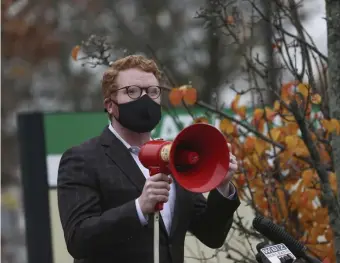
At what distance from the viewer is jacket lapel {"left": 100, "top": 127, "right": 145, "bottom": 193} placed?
318 centimetres

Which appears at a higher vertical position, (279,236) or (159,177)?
(159,177)

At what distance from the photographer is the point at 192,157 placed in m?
2.92

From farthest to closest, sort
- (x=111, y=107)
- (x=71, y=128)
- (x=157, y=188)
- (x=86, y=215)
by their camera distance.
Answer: (x=71, y=128) < (x=111, y=107) < (x=86, y=215) < (x=157, y=188)

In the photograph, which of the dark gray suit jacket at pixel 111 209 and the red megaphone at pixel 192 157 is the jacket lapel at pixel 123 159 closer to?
the dark gray suit jacket at pixel 111 209

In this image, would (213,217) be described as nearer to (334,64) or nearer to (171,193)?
(171,193)

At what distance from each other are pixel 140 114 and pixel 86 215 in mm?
466

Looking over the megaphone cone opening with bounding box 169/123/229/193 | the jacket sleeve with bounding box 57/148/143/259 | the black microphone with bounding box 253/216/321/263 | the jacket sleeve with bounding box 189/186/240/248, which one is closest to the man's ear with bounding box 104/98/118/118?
the jacket sleeve with bounding box 57/148/143/259

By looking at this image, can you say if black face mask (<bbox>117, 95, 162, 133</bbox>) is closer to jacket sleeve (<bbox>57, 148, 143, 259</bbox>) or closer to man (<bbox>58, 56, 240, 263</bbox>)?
man (<bbox>58, 56, 240, 263</bbox>)

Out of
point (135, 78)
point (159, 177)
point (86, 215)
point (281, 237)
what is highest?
point (135, 78)

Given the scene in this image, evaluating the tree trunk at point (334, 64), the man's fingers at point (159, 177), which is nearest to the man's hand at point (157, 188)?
the man's fingers at point (159, 177)

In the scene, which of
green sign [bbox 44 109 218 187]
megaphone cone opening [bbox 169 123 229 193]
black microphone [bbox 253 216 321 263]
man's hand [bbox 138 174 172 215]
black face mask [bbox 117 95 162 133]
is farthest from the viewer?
green sign [bbox 44 109 218 187]

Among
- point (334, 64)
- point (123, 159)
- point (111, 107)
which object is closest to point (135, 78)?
point (111, 107)

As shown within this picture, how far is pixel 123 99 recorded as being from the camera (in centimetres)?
319

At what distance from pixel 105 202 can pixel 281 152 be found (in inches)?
67.5
